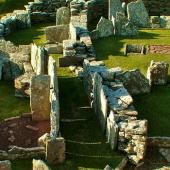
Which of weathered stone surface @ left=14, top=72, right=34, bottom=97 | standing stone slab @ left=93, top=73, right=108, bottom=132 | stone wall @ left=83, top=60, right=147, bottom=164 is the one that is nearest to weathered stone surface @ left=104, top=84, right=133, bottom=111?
stone wall @ left=83, top=60, right=147, bottom=164

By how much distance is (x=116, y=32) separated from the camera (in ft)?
113

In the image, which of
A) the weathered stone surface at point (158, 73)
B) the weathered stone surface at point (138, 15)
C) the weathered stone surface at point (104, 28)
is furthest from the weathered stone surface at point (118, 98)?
the weathered stone surface at point (138, 15)

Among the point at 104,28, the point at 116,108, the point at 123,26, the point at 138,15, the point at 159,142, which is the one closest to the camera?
the point at 159,142

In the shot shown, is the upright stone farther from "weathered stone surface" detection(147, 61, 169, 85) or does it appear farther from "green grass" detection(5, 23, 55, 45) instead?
"weathered stone surface" detection(147, 61, 169, 85)

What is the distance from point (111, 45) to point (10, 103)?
9100 millimetres

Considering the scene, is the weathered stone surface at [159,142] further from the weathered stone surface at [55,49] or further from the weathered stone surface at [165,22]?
the weathered stone surface at [165,22]

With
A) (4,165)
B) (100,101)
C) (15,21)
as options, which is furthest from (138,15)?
(4,165)

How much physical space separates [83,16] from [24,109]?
Answer: 1288 centimetres

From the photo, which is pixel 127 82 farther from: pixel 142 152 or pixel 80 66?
pixel 142 152

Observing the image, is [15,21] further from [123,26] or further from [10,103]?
[10,103]

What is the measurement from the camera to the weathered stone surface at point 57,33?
109 feet

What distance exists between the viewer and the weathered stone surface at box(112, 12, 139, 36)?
34312 mm

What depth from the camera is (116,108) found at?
22297 millimetres

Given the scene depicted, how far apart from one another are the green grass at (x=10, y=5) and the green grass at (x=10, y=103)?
14713 millimetres
